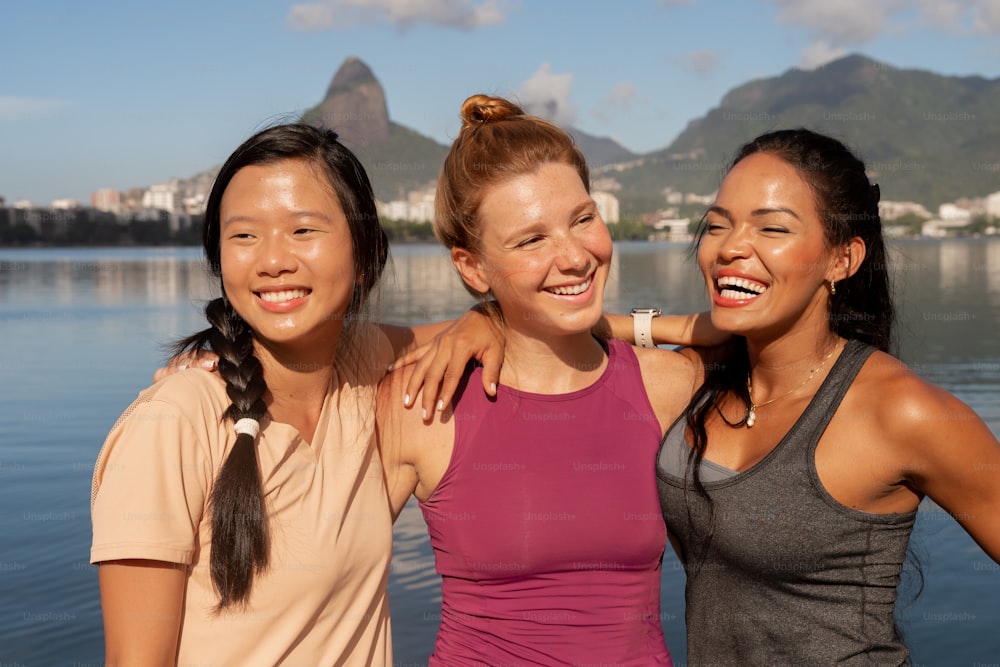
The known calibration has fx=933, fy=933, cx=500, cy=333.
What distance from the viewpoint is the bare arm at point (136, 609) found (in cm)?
243

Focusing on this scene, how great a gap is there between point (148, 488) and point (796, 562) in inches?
76.6

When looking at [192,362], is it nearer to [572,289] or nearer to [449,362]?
[449,362]

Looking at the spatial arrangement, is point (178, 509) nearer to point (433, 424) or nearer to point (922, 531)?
point (433, 424)

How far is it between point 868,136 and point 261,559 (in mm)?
214085

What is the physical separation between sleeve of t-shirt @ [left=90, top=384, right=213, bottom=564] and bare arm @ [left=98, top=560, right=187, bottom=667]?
0.19 ft

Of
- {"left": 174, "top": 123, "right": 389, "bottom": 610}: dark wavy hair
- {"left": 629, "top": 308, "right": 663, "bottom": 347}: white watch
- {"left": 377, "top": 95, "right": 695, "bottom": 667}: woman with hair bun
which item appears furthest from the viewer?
{"left": 629, "top": 308, "right": 663, "bottom": 347}: white watch

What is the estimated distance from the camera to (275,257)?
2791mm

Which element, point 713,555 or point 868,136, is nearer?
point 713,555

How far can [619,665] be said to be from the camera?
3.09m

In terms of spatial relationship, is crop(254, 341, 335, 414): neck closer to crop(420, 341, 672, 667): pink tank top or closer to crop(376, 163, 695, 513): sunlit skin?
crop(376, 163, 695, 513): sunlit skin

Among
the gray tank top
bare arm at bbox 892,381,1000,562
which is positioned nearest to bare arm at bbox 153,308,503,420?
the gray tank top

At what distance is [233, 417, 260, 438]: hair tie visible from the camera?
265 centimetres

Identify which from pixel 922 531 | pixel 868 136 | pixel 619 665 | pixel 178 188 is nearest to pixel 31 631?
pixel 619 665

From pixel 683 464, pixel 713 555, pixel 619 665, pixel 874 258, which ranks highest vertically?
pixel 874 258
